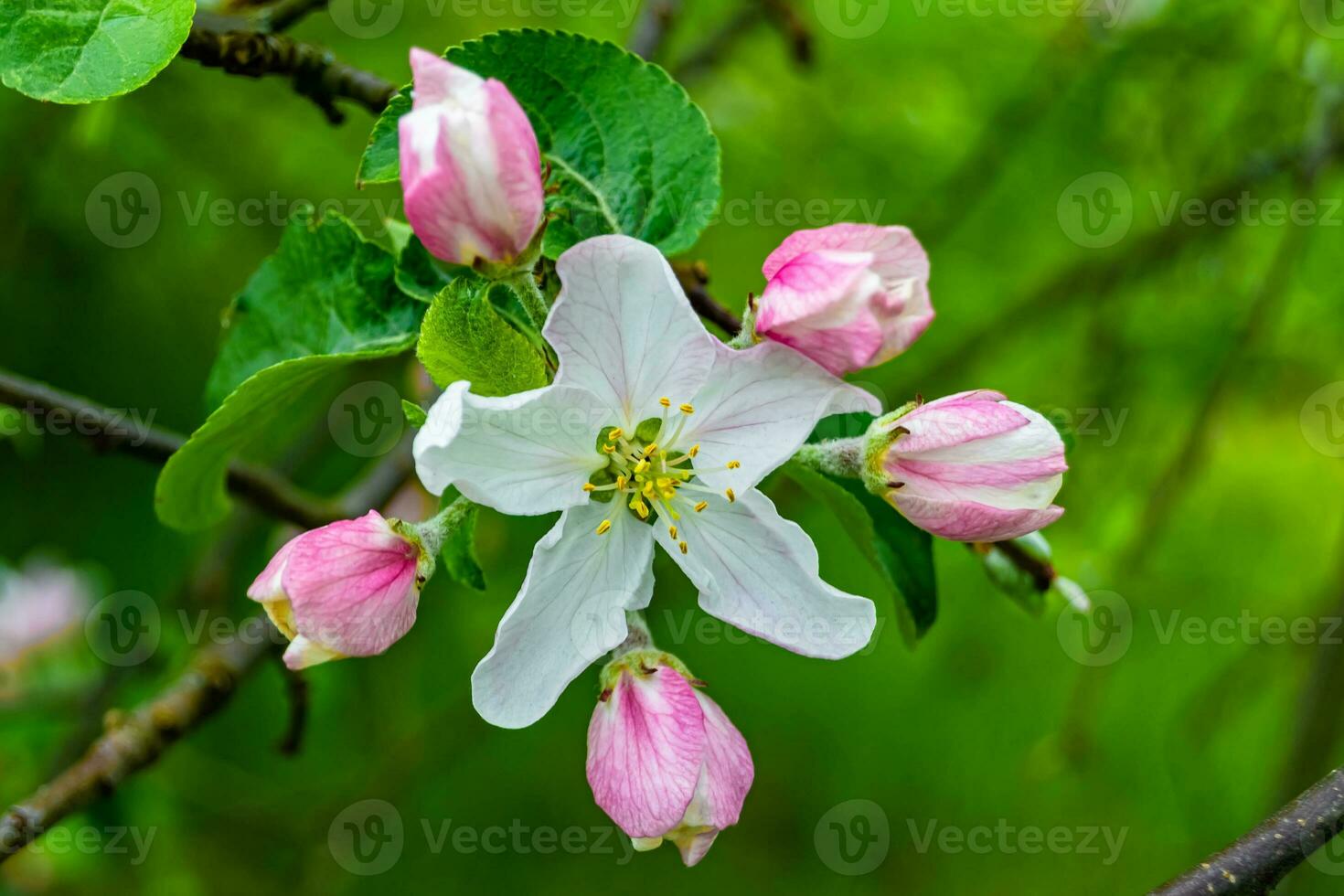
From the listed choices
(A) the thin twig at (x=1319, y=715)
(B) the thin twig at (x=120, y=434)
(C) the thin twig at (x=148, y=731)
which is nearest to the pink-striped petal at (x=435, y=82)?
(B) the thin twig at (x=120, y=434)

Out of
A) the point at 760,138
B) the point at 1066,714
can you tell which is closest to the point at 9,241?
the point at 760,138

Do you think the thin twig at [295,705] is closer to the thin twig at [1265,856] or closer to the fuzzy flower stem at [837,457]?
the fuzzy flower stem at [837,457]

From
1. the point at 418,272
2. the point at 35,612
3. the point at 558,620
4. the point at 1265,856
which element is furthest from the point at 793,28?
the point at 35,612

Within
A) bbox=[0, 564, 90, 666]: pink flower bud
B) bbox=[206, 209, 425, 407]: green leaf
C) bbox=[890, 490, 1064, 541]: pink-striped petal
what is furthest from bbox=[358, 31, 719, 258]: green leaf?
bbox=[0, 564, 90, 666]: pink flower bud

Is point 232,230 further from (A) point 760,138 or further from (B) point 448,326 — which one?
(B) point 448,326

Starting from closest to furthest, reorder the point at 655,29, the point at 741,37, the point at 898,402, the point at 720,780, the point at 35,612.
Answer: the point at 720,780, the point at 655,29, the point at 898,402, the point at 741,37, the point at 35,612

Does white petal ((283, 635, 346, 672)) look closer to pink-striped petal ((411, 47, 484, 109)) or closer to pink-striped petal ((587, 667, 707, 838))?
pink-striped petal ((587, 667, 707, 838))

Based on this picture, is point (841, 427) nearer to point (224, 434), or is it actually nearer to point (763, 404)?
point (763, 404)
